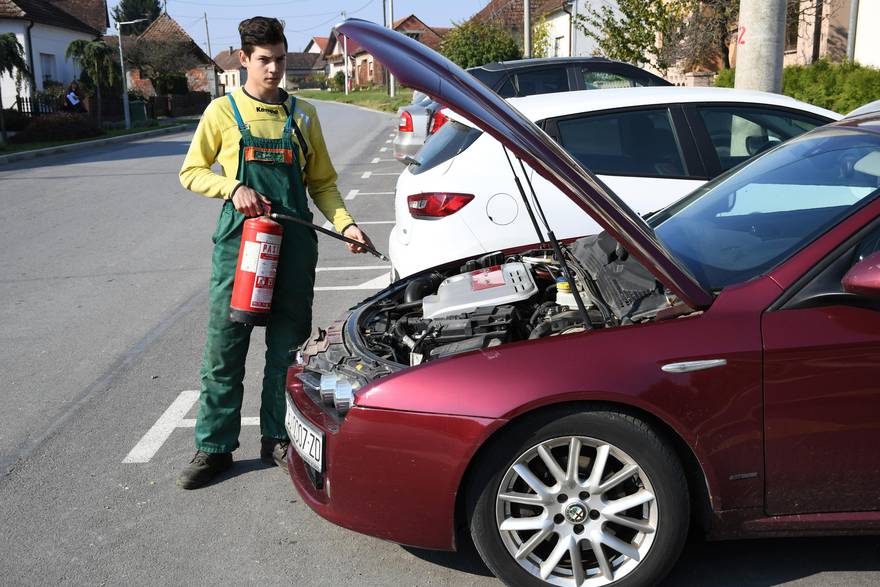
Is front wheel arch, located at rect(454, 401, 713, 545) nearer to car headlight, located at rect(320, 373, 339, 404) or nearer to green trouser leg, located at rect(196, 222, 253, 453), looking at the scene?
car headlight, located at rect(320, 373, 339, 404)

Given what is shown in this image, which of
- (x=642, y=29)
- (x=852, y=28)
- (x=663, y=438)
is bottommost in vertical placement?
(x=663, y=438)

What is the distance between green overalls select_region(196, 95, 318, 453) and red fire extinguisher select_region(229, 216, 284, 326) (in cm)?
11

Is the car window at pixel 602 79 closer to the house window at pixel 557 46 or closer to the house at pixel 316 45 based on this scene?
the house window at pixel 557 46

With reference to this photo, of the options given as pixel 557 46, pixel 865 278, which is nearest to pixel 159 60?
pixel 557 46

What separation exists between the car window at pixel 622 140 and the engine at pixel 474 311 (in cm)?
176

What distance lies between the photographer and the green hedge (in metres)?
12.9

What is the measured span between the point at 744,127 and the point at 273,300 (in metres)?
3.37

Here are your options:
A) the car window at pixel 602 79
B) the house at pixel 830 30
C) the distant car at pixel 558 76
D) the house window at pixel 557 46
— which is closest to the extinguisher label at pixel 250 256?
the distant car at pixel 558 76

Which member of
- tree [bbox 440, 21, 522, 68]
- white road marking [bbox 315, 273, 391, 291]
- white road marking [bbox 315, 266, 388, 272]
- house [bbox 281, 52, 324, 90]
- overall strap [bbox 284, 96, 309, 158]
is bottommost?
white road marking [bbox 315, 273, 391, 291]

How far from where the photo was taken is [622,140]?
18.7 ft

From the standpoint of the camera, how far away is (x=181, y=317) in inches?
267

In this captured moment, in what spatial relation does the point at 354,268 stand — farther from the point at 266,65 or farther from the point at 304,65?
the point at 304,65

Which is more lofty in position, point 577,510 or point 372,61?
point 372,61

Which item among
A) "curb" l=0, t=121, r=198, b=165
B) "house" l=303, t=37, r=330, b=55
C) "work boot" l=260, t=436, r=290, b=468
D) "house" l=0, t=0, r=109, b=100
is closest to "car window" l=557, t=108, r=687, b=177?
"work boot" l=260, t=436, r=290, b=468
